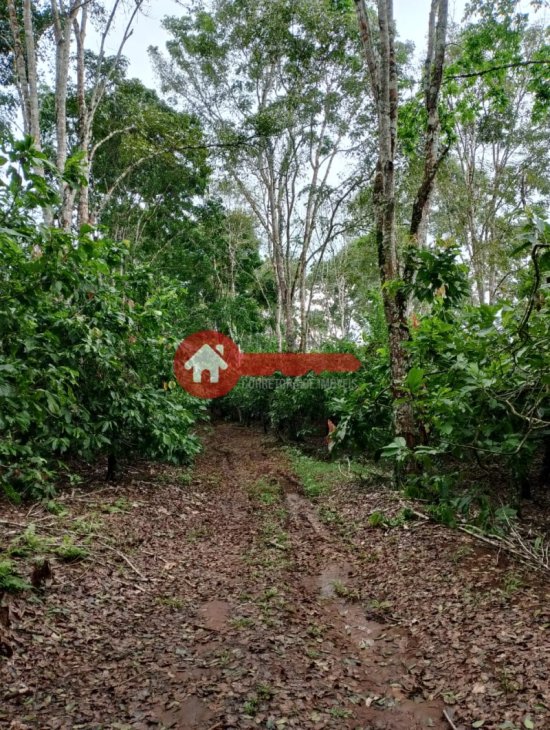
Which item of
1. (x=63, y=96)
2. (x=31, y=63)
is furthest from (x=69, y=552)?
(x=31, y=63)

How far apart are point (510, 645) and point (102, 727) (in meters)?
2.27

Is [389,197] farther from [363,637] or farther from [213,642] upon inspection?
[213,642]

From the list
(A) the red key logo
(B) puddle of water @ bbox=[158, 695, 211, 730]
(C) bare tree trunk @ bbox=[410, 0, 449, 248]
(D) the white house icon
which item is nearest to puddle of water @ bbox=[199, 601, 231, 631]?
(B) puddle of water @ bbox=[158, 695, 211, 730]

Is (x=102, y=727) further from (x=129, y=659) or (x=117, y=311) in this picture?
(x=117, y=311)

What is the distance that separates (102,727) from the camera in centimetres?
224

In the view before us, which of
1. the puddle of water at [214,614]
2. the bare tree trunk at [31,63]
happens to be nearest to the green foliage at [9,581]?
the puddle of water at [214,614]

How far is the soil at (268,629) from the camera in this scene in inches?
92.4

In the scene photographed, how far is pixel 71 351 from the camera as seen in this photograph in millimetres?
5145

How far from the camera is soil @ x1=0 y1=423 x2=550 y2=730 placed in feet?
7.70

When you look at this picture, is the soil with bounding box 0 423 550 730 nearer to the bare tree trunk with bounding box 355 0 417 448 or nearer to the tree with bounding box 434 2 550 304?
the bare tree trunk with bounding box 355 0 417 448

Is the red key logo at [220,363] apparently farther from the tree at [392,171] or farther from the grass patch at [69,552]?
the grass patch at [69,552]

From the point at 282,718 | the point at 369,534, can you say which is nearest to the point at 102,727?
the point at 282,718

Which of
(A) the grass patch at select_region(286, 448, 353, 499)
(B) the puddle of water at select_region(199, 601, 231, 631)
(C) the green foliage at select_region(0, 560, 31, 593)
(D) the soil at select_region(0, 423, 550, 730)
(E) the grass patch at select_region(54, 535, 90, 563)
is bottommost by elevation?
(A) the grass patch at select_region(286, 448, 353, 499)

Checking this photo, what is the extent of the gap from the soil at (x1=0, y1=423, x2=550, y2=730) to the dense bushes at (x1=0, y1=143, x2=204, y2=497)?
85 cm
